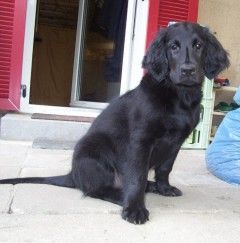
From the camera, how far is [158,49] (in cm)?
224

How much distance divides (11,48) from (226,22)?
95.6 inches

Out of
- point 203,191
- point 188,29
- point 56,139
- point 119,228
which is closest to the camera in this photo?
point 119,228

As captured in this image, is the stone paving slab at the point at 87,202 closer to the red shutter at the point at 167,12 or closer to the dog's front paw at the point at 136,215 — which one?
the dog's front paw at the point at 136,215

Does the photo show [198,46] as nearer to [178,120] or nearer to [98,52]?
[178,120]

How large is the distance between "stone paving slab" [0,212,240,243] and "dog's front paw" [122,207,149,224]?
28 millimetres

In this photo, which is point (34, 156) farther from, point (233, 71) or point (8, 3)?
point (233, 71)

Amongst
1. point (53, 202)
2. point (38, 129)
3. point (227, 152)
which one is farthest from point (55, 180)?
point (38, 129)

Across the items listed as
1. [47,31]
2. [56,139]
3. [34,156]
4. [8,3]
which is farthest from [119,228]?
[47,31]

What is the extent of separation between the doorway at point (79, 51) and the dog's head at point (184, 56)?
269 centimetres

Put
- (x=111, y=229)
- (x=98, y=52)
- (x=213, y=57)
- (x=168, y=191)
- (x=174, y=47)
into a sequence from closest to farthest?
(x=111, y=229), (x=174, y=47), (x=213, y=57), (x=168, y=191), (x=98, y=52)

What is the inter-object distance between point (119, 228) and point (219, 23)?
3.62 m

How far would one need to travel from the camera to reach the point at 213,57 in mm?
2320

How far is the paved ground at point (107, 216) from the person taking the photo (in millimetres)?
1829

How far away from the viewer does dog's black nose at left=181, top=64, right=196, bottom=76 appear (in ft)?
6.84
